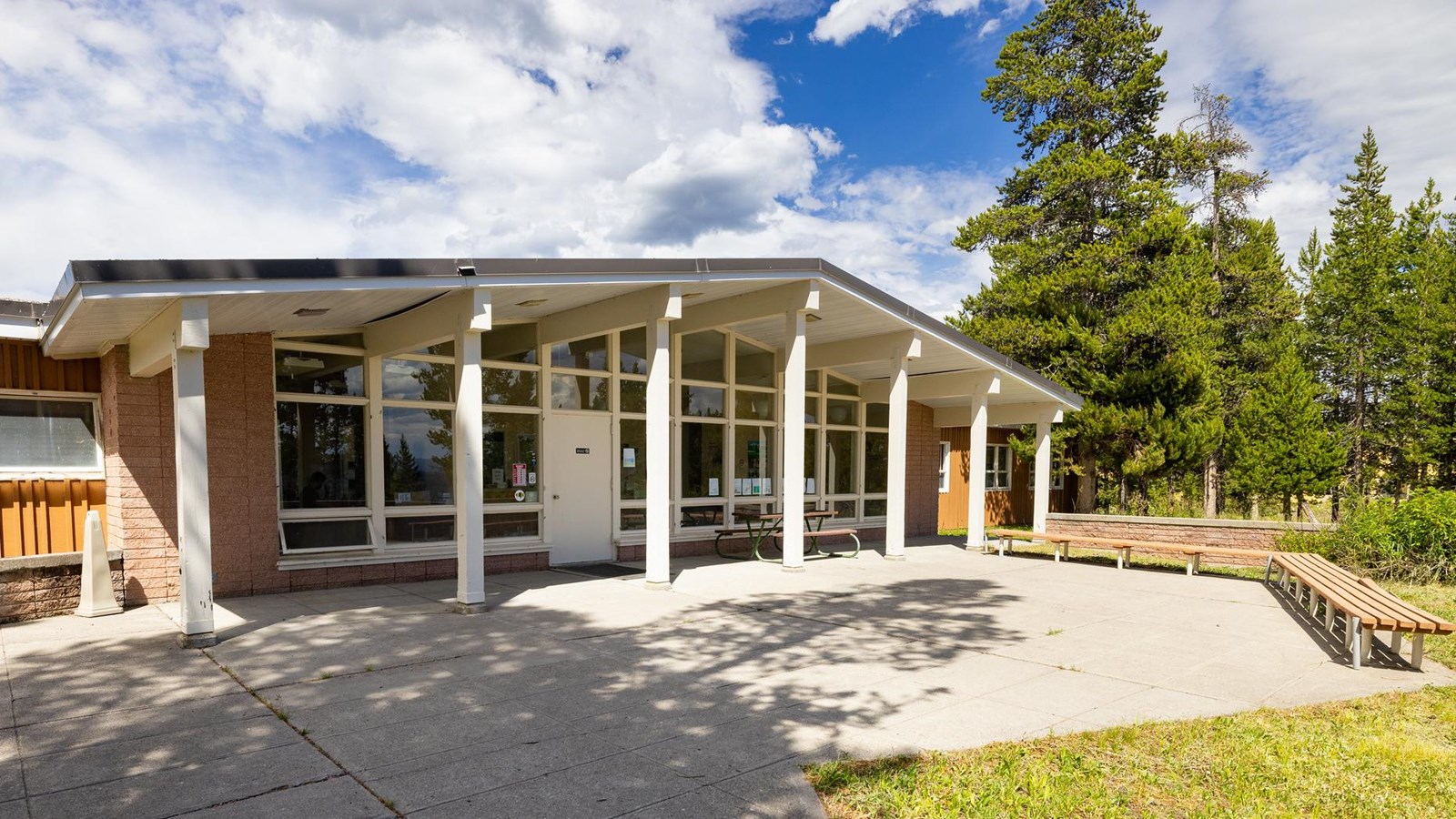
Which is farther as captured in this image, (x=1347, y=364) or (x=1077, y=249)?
(x=1347, y=364)

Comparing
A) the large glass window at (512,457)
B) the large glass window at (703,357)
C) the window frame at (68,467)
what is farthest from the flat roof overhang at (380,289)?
the large glass window at (512,457)

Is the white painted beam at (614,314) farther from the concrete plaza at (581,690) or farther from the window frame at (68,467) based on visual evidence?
the window frame at (68,467)

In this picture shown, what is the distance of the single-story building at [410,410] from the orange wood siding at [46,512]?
17 millimetres

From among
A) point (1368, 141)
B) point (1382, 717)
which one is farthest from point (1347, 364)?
point (1382, 717)

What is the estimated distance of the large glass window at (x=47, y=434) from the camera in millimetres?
7855

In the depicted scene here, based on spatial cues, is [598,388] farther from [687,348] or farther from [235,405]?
[235,405]

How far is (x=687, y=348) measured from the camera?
505 inches

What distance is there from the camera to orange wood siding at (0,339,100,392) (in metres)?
7.78

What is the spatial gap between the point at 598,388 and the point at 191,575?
612 centimetres

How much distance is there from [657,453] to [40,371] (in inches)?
238

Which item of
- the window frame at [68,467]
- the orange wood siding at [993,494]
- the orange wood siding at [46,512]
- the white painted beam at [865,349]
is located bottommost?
the orange wood siding at [993,494]

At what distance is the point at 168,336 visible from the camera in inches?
254

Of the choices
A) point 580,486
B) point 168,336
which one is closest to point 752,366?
point 580,486

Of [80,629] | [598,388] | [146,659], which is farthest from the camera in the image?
[598,388]
